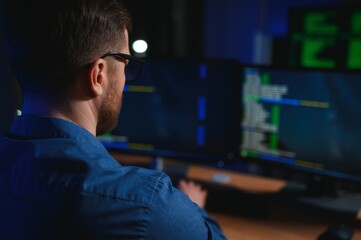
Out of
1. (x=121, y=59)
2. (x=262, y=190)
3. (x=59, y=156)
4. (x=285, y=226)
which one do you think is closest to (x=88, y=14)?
(x=121, y=59)

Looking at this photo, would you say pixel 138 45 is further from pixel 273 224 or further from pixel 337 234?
pixel 337 234

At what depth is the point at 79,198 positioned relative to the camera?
0.78m

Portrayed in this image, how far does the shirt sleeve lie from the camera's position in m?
0.80

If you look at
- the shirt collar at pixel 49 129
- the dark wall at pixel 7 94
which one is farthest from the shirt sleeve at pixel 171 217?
A: the dark wall at pixel 7 94

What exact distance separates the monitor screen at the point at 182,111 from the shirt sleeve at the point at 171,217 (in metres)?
1.03

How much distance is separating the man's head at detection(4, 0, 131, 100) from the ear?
13 mm

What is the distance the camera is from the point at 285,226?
158 cm

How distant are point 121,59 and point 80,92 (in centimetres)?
13

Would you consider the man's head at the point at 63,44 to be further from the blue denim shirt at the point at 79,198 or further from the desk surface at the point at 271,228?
the desk surface at the point at 271,228

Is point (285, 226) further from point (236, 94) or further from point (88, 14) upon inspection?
point (88, 14)

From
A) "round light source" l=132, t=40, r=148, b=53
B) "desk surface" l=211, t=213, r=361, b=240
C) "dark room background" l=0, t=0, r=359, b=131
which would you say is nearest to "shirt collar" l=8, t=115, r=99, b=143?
"desk surface" l=211, t=213, r=361, b=240

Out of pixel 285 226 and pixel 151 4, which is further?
pixel 151 4

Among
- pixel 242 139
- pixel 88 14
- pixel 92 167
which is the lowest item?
pixel 242 139

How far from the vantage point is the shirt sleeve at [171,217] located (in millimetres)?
799
